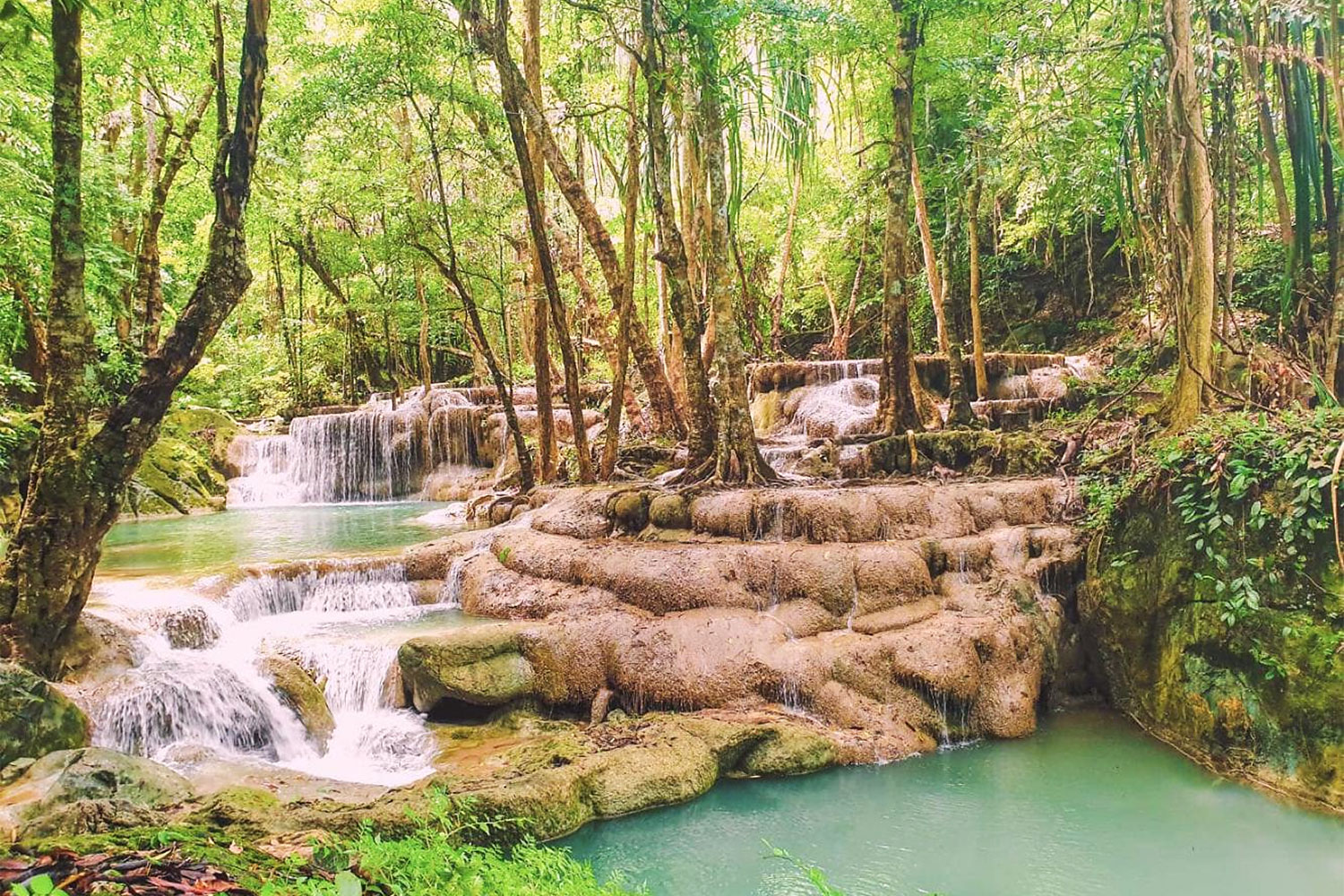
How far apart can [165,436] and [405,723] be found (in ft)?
46.4

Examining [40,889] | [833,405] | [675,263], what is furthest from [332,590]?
[833,405]

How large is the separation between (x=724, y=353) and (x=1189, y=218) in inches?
179

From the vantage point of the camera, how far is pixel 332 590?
8422mm

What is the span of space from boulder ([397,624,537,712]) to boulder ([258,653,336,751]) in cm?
68

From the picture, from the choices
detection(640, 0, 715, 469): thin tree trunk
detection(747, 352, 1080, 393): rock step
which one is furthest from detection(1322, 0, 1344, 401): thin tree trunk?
detection(747, 352, 1080, 393): rock step

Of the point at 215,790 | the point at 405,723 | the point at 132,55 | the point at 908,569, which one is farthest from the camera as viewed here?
the point at 132,55

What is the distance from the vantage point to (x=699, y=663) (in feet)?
20.6

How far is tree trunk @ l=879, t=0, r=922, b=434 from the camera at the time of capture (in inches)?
372

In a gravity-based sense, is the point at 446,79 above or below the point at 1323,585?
above

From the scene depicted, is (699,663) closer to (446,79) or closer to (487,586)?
(487,586)

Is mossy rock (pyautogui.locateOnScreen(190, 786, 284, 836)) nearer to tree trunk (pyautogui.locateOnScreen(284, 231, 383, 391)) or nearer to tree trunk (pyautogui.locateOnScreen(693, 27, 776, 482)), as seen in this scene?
tree trunk (pyautogui.locateOnScreen(693, 27, 776, 482))

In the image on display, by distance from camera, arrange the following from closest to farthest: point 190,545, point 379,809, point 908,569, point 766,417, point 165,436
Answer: point 379,809, point 908,569, point 190,545, point 766,417, point 165,436

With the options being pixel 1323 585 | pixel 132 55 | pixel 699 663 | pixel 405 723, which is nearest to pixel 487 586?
pixel 405 723

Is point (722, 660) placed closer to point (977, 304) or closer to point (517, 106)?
point (517, 106)
